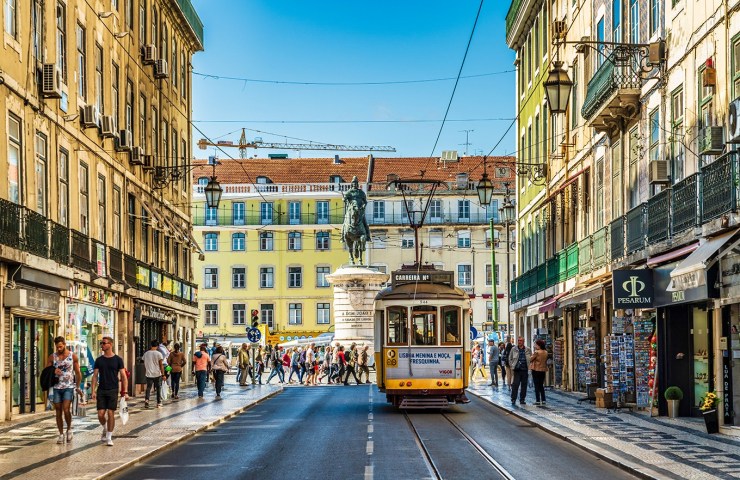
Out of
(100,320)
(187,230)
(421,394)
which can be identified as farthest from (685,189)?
(187,230)

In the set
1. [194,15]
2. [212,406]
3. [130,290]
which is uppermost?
[194,15]

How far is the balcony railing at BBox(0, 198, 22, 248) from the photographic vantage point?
25.8 m

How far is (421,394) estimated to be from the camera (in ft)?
99.0

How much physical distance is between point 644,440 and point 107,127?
2103 cm

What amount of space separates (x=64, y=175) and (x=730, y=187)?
57.8 feet

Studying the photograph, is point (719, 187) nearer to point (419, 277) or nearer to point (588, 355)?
point (419, 277)

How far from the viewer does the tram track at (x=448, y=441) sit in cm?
1600

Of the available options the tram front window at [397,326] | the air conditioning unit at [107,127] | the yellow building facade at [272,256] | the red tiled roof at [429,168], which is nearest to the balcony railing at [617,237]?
the tram front window at [397,326]

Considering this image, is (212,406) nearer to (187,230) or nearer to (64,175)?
(64,175)

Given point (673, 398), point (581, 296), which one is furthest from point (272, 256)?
point (673, 398)

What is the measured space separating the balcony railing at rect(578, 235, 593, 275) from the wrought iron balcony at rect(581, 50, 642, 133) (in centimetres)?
450

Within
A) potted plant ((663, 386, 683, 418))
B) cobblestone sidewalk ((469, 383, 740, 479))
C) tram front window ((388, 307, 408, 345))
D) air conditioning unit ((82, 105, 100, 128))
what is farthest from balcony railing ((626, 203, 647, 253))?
air conditioning unit ((82, 105, 100, 128))

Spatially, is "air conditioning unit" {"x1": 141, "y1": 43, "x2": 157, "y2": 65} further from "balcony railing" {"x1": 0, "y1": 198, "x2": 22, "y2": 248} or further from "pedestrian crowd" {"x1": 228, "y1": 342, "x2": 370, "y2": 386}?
"balcony railing" {"x1": 0, "y1": 198, "x2": 22, "y2": 248}

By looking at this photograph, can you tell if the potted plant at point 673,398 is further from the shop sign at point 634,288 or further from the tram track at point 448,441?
the tram track at point 448,441
